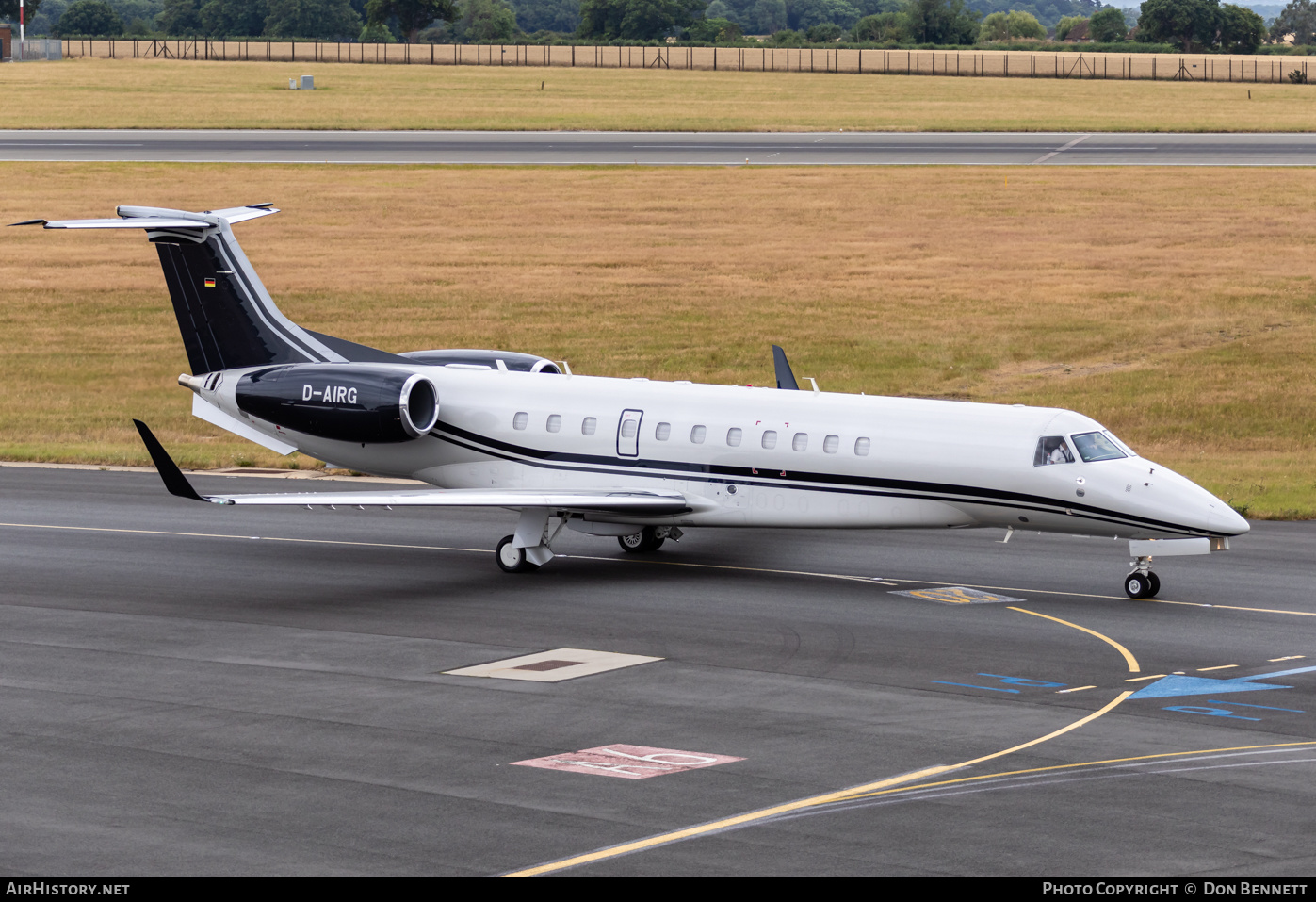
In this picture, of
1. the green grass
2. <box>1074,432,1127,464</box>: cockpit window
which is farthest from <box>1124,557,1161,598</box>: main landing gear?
the green grass

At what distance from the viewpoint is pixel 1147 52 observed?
572 ft

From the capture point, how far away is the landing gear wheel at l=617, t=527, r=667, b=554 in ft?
99.1

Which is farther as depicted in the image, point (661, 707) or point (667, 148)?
point (667, 148)

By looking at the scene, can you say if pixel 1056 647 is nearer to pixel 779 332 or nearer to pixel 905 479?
pixel 905 479

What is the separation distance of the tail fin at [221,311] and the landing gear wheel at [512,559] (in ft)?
17.4

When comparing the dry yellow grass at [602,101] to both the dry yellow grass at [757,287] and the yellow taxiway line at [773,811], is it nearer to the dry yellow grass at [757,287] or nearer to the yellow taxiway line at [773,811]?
the dry yellow grass at [757,287]

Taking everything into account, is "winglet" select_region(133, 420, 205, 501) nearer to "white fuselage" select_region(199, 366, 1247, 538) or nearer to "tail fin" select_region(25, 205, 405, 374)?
"white fuselage" select_region(199, 366, 1247, 538)

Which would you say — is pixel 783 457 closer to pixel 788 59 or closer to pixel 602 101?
pixel 602 101

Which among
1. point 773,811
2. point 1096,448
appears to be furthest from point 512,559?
point 773,811

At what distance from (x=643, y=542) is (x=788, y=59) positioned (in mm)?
131049

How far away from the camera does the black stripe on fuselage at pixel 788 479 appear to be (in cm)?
2553

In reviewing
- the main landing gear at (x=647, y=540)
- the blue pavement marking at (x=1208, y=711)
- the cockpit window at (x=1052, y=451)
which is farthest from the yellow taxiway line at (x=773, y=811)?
the main landing gear at (x=647, y=540)

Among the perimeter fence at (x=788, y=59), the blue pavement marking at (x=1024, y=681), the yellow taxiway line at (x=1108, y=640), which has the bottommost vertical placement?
the yellow taxiway line at (x=1108, y=640)

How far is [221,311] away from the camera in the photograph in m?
31.8
